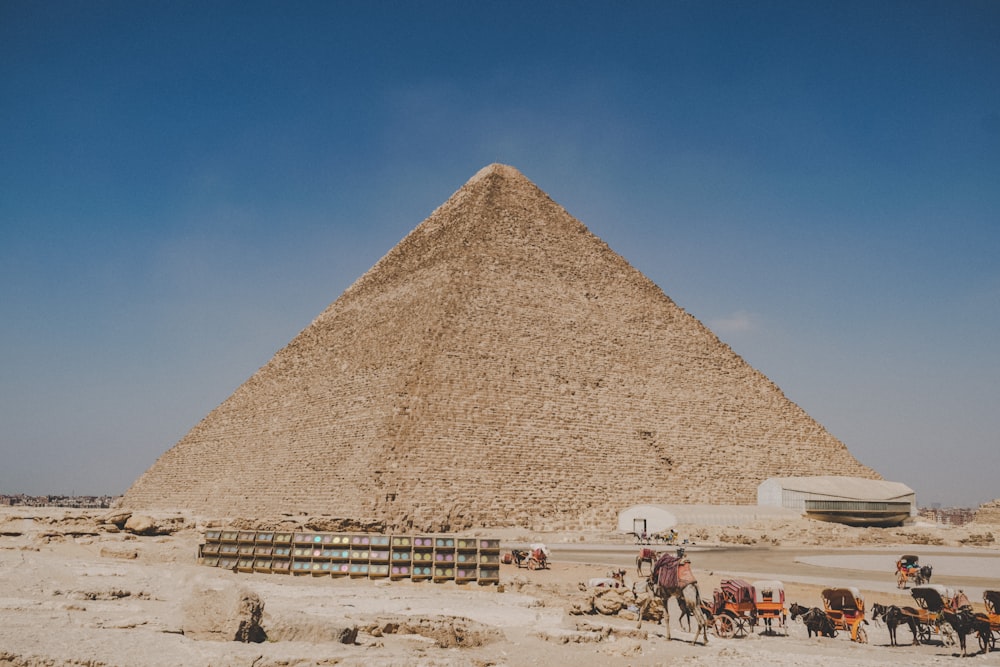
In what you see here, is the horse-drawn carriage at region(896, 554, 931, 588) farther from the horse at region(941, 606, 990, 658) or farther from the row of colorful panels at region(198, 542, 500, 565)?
the row of colorful panels at region(198, 542, 500, 565)

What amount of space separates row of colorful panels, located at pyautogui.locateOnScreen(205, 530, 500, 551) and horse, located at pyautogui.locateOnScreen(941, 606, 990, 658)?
21.4 ft

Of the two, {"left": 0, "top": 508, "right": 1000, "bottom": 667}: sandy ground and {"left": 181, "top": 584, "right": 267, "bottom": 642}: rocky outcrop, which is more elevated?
{"left": 181, "top": 584, "right": 267, "bottom": 642}: rocky outcrop

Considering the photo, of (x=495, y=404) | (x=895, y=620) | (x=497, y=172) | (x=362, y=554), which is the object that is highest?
(x=497, y=172)

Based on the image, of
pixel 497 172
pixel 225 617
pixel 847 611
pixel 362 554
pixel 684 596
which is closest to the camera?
pixel 225 617

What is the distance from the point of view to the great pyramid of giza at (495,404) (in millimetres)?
32188

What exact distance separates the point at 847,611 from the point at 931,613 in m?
0.87

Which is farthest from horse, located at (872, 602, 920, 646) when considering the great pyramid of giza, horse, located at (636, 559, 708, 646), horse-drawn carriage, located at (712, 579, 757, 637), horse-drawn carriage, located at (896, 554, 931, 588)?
the great pyramid of giza

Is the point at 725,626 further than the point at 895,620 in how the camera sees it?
Yes

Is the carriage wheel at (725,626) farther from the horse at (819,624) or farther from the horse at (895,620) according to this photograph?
the horse at (895,620)

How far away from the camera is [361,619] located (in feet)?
27.9

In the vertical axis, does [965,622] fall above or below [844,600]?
below

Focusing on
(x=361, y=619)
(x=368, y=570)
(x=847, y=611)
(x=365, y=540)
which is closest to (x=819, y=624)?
(x=847, y=611)

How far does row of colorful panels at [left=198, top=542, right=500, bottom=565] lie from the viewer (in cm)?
1320

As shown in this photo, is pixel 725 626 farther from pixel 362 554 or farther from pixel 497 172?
pixel 497 172
